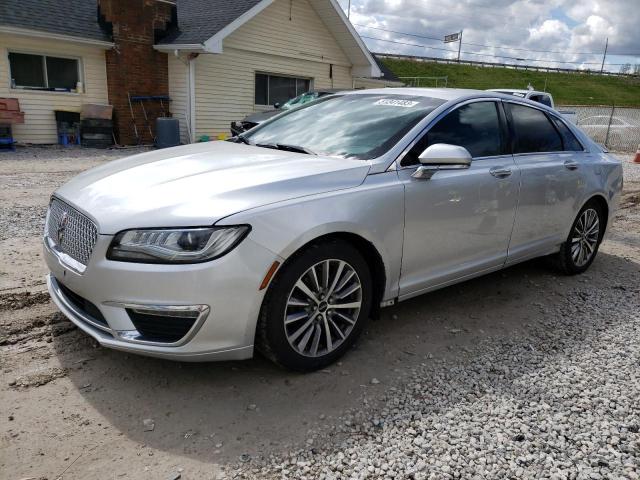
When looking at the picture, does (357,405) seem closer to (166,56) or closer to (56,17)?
(56,17)

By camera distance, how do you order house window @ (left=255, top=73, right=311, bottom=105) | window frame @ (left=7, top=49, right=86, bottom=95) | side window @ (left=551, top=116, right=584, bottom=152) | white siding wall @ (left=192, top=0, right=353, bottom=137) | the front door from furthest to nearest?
house window @ (left=255, top=73, right=311, bottom=105)
white siding wall @ (left=192, top=0, right=353, bottom=137)
window frame @ (left=7, top=49, right=86, bottom=95)
side window @ (left=551, top=116, right=584, bottom=152)
the front door

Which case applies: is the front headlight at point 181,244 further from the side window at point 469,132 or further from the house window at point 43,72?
the house window at point 43,72

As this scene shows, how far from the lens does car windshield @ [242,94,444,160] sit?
3.48m

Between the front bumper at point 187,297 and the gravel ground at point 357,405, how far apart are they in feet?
1.10

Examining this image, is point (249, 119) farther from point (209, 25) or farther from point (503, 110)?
point (503, 110)

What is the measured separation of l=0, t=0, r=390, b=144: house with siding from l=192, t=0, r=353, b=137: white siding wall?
0.03m

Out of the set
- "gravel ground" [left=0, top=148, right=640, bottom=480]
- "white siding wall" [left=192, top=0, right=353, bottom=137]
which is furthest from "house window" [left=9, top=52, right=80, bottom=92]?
"gravel ground" [left=0, top=148, right=640, bottom=480]

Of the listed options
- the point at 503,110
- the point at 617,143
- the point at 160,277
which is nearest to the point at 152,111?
the point at 503,110

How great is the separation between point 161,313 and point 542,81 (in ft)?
A: 223

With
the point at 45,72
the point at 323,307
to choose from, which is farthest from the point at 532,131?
the point at 45,72

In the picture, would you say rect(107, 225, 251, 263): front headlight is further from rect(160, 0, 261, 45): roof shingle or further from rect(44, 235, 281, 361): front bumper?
rect(160, 0, 261, 45): roof shingle

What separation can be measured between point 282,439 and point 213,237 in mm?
1022

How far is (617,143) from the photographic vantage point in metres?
21.3

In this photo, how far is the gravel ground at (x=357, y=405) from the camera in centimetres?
238
